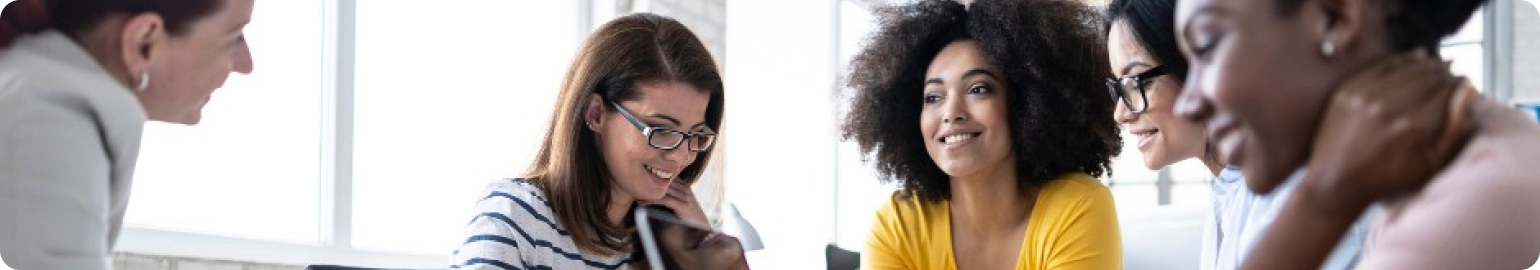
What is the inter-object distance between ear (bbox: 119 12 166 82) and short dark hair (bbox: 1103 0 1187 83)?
0.37 meters

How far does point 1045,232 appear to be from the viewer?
177cm

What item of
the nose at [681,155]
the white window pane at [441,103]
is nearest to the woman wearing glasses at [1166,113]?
the nose at [681,155]

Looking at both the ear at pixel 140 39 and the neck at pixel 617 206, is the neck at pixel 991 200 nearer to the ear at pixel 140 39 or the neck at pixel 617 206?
the neck at pixel 617 206

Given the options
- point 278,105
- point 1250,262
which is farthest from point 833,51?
point 1250,262

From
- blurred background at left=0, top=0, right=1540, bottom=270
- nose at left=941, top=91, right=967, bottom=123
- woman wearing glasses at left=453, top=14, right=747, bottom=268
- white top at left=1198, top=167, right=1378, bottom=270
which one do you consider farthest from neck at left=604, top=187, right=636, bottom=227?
white top at left=1198, top=167, right=1378, bottom=270

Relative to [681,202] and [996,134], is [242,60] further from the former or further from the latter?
[996,134]

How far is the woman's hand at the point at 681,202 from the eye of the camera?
1.08 m

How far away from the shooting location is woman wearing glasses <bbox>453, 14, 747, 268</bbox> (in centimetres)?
133

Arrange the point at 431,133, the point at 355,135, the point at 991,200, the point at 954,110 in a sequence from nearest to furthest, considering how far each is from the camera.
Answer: the point at 954,110 < the point at 991,200 < the point at 355,135 < the point at 431,133

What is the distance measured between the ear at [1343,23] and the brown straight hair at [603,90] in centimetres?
92

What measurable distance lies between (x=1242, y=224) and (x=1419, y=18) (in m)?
0.21

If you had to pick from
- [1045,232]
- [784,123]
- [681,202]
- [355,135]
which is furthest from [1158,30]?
[784,123]

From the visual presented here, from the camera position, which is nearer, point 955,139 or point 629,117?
point 629,117

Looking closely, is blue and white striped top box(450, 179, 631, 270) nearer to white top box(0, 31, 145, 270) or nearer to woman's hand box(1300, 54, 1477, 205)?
white top box(0, 31, 145, 270)
